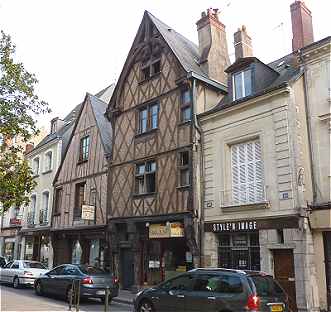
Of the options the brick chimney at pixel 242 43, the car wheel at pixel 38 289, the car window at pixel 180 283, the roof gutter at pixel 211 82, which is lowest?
the car wheel at pixel 38 289

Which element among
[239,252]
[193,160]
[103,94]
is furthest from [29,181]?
[103,94]

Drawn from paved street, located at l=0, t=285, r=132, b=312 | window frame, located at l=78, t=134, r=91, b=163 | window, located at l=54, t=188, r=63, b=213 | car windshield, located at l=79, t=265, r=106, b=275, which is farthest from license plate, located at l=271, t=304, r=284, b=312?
window, located at l=54, t=188, r=63, b=213

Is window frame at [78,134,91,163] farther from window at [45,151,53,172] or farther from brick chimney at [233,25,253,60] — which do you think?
brick chimney at [233,25,253,60]

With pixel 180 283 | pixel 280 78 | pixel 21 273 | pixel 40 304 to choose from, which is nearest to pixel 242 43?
pixel 280 78

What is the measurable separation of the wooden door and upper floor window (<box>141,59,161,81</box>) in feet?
30.3

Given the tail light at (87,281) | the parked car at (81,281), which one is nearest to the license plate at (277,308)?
the parked car at (81,281)

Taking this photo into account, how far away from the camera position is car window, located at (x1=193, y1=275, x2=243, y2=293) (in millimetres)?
8312

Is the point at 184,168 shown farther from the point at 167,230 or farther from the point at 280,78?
the point at 280,78

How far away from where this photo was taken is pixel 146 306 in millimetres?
9781

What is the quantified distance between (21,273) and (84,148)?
7.22m

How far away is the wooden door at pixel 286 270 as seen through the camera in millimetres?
11919

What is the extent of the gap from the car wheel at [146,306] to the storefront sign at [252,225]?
4.57 meters

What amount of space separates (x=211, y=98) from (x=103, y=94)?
12.1 metres

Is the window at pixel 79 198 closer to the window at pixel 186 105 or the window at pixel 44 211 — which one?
the window at pixel 44 211
